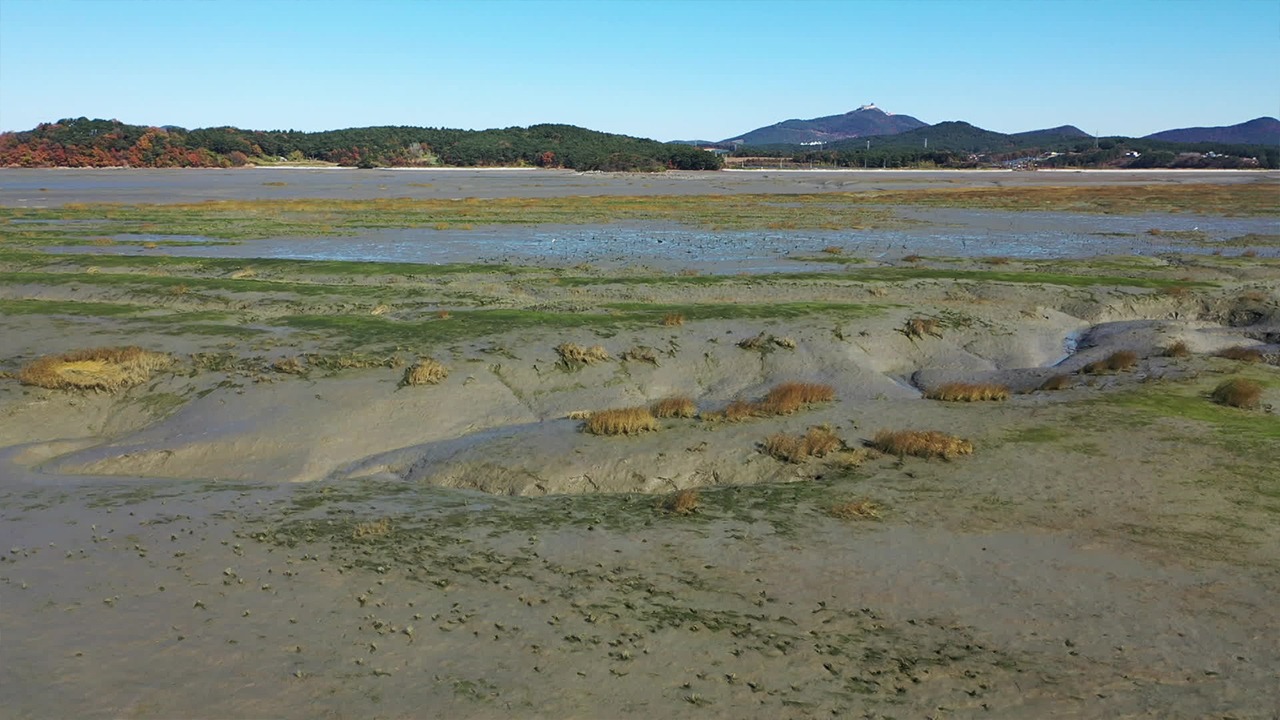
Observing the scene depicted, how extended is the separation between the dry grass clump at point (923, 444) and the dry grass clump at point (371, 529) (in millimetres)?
8346

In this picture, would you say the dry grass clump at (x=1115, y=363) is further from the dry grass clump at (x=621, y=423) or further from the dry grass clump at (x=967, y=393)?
the dry grass clump at (x=621, y=423)

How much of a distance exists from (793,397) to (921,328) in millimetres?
9291

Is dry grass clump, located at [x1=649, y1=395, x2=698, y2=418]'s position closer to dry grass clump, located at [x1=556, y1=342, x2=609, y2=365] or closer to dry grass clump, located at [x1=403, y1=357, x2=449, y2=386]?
dry grass clump, located at [x1=556, y1=342, x2=609, y2=365]

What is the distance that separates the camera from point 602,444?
18.1m

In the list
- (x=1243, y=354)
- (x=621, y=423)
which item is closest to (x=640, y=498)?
(x=621, y=423)

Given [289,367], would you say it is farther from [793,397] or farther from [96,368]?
[793,397]

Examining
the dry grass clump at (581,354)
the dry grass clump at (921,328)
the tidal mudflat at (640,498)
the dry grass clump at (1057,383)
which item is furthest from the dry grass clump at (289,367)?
the dry grass clump at (1057,383)

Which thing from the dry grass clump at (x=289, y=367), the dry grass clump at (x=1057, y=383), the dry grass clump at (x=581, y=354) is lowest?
the dry grass clump at (x=1057, y=383)

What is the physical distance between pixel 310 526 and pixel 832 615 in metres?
7.15

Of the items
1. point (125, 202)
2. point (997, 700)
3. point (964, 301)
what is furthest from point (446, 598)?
point (125, 202)

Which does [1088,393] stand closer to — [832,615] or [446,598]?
[832,615]

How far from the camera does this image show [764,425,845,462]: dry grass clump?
17328 millimetres

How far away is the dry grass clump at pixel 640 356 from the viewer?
Answer: 2456 centimetres

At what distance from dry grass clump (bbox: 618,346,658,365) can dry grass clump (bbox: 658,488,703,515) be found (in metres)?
9.18
